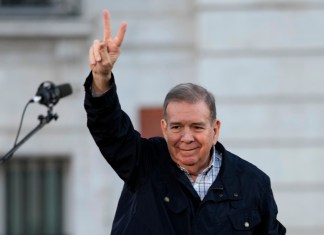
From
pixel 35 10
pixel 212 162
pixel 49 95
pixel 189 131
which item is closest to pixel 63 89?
pixel 49 95

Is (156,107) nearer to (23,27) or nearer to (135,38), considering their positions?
(135,38)

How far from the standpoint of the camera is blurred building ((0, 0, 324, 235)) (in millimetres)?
10516

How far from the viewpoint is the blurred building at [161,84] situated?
34.5 ft

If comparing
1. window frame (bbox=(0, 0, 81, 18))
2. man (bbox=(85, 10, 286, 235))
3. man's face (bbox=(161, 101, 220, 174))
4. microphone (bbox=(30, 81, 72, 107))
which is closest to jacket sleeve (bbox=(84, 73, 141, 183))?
man (bbox=(85, 10, 286, 235))

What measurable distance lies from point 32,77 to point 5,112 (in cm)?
37

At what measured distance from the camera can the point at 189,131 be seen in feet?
16.6

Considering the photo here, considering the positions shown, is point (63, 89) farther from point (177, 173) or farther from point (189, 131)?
point (189, 131)

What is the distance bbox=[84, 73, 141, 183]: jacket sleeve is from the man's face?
147 millimetres

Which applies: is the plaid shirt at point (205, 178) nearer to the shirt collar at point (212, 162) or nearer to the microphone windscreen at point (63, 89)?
the shirt collar at point (212, 162)

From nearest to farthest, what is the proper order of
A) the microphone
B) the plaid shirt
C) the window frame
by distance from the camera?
1. the plaid shirt
2. the microphone
3. the window frame

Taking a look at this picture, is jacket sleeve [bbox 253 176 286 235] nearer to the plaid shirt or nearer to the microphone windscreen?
the plaid shirt

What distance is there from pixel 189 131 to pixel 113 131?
11.6 inches

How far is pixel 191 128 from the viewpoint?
5.05 m

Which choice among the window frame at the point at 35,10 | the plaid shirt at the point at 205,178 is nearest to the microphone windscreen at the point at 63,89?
the plaid shirt at the point at 205,178
